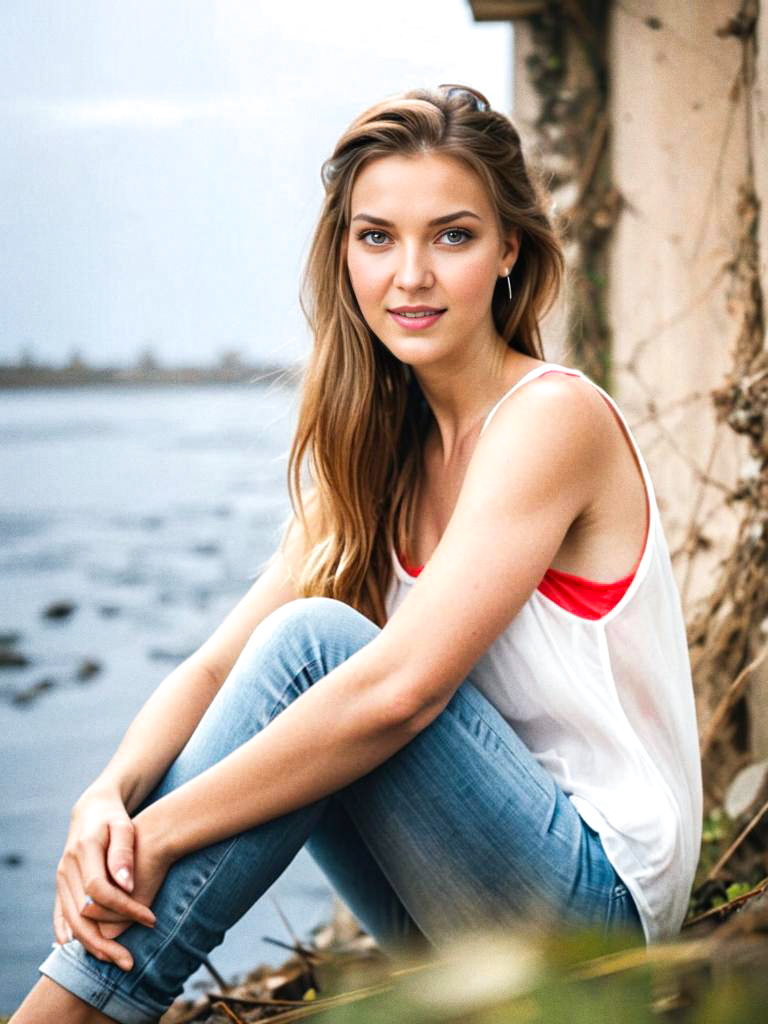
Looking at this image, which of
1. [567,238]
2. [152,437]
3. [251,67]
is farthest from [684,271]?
[152,437]

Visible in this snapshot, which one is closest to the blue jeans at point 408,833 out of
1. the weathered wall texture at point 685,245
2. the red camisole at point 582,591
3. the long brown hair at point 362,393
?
the red camisole at point 582,591

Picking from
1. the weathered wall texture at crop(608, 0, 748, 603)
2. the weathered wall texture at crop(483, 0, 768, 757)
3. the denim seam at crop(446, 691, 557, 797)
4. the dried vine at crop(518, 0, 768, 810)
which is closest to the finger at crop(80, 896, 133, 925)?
the denim seam at crop(446, 691, 557, 797)

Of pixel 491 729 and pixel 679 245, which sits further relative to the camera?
pixel 679 245

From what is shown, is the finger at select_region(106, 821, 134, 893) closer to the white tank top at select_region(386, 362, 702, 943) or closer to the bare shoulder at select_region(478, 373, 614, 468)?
the white tank top at select_region(386, 362, 702, 943)

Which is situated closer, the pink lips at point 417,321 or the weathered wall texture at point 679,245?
the pink lips at point 417,321

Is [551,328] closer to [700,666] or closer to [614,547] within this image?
[614,547]

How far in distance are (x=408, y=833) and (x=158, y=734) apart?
420mm

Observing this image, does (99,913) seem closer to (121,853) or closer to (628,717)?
(121,853)

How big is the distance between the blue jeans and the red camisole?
0.55 feet

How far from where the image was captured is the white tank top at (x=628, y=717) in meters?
1.50

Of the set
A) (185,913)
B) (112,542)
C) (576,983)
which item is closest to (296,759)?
(185,913)

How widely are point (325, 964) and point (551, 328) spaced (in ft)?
4.10

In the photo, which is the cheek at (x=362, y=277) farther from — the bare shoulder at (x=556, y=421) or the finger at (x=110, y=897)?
the finger at (x=110, y=897)

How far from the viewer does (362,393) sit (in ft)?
6.09
